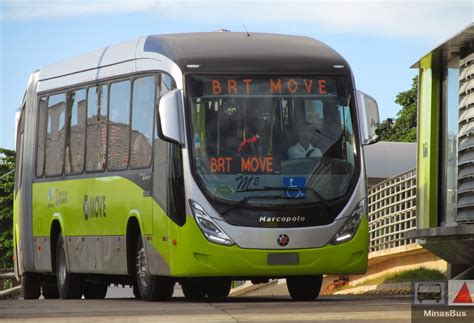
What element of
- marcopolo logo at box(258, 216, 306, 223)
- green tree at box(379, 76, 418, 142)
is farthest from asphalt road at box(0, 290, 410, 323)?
green tree at box(379, 76, 418, 142)

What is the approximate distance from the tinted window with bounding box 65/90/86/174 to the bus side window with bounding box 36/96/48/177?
1386 mm

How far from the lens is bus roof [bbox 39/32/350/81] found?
66.5ft

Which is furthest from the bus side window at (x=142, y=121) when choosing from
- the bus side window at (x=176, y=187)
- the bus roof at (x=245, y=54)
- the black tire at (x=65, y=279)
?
the black tire at (x=65, y=279)

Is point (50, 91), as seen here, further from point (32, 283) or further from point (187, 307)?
point (187, 307)

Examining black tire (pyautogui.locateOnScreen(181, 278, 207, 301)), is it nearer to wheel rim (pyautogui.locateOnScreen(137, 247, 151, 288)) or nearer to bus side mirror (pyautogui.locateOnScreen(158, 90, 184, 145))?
wheel rim (pyautogui.locateOnScreen(137, 247, 151, 288))

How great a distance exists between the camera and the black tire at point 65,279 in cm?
2488

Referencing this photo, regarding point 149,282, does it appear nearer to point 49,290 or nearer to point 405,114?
point 49,290

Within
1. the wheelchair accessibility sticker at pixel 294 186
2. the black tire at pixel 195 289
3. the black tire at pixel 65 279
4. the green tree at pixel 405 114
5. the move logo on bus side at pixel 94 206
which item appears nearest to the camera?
the wheelchair accessibility sticker at pixel 294 186

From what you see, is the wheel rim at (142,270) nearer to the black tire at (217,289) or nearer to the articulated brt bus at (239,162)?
the articulated brt bus at (239,162)

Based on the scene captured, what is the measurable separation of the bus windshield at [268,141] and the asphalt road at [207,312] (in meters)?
1.41

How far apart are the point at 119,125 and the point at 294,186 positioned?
11.0 ft

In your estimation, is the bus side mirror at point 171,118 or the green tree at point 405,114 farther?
the green tree at point 405,114

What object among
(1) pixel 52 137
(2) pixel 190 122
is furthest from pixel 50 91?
(2) pixel 190 122

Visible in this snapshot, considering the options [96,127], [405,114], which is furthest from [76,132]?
[405,114]
